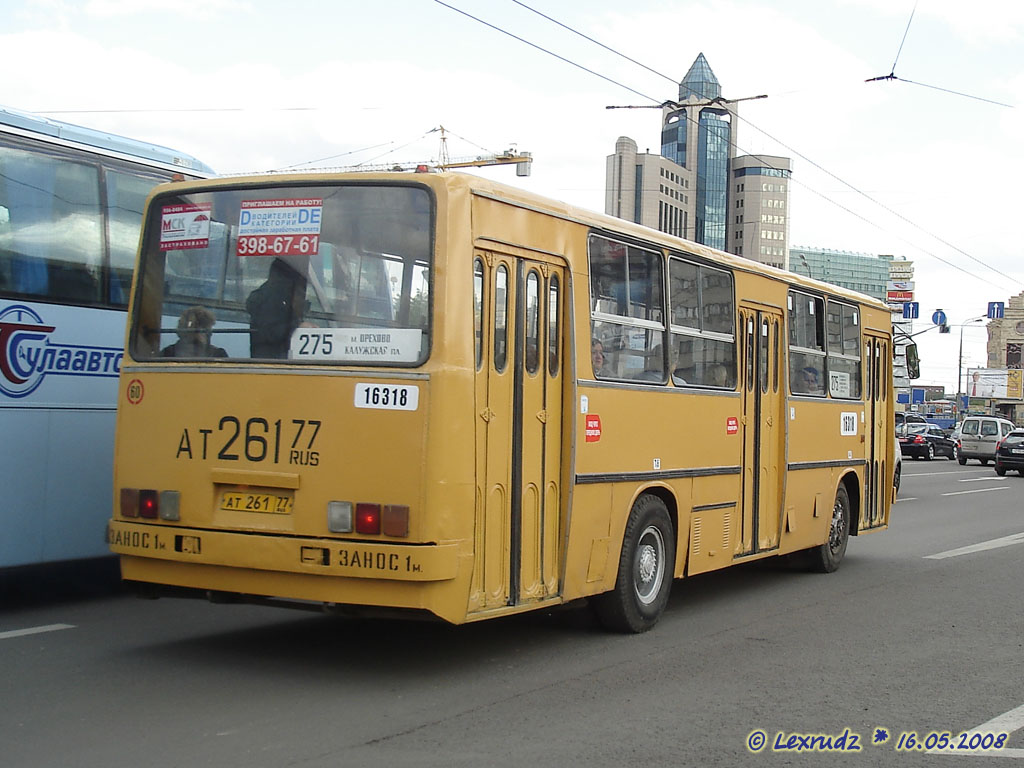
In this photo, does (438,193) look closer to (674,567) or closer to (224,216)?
(224,216)

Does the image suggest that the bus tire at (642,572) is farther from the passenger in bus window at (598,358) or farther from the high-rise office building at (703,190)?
the high-rise office building at (703,190)

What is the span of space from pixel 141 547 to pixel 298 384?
1.41 metres

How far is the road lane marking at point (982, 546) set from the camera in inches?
559

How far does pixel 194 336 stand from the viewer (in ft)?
23.9

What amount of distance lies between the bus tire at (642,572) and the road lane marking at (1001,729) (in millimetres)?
2683

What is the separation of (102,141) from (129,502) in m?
3.62

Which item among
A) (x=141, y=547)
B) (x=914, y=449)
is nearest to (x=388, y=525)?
(x=141, y=547)

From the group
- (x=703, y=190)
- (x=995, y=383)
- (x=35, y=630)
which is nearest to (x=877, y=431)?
(x=35, y=630)

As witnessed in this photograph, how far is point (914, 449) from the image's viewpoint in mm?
51344

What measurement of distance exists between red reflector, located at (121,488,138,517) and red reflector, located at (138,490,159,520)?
42mm

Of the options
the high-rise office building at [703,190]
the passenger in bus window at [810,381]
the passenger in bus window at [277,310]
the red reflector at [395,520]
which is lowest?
the red reflector at [395,520]

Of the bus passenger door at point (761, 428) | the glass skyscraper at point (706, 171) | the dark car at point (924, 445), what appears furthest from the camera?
the glass skyscraper at point (706, 171)

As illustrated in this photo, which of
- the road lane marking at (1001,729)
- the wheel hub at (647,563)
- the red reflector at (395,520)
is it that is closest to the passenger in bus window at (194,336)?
the red reflector at (395,520)

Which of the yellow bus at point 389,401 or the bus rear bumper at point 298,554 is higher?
the yellow bus at point 389,401
